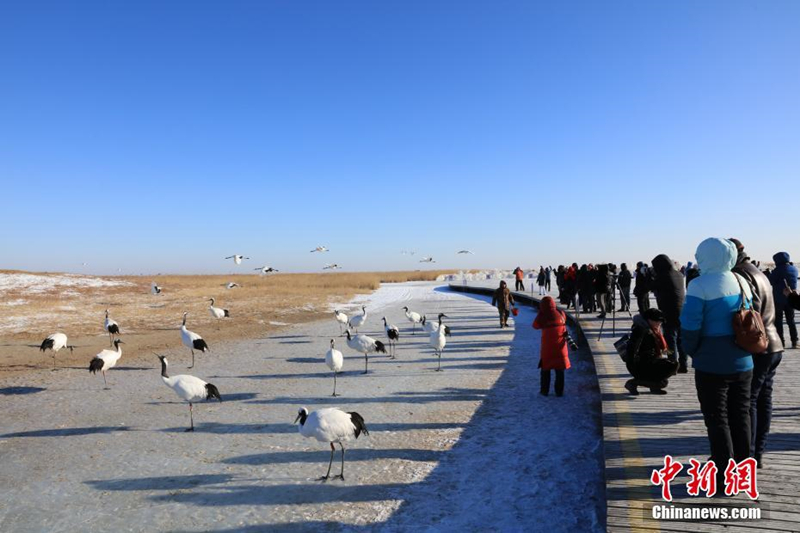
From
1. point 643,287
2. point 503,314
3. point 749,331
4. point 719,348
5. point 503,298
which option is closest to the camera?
point 749,331

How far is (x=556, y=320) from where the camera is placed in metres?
9.76

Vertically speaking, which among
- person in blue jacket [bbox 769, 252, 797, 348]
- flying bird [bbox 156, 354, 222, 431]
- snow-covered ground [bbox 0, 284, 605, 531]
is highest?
person in blue jacket [bbox 769, 252, 797, 348]

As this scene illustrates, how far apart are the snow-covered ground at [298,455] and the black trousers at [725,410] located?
1.93m

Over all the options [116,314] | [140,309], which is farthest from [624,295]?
[140,309]

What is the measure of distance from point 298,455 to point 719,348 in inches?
239

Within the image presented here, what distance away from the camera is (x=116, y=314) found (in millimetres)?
29062

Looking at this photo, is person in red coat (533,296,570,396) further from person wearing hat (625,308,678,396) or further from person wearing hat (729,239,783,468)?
person wearing hat (729,239,783,468)

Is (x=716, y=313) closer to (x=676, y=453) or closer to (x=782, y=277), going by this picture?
(x=676, y=453)

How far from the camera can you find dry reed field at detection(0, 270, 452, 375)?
1875 cm

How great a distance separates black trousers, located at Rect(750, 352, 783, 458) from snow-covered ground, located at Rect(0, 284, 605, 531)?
1845mm

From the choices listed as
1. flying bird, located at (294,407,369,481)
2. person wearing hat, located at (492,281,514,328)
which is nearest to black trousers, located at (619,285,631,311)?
person wearing hat, located at (492,281,514,328)

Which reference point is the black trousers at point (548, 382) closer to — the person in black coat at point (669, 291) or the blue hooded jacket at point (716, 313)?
the person in black coat at point (669, 291)

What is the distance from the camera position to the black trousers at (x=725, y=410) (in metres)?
4.07

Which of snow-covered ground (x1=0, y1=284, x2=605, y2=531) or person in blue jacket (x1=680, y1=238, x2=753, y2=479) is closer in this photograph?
person in blue jacket (x1=680, y1=238, x2=753, y2=479)
